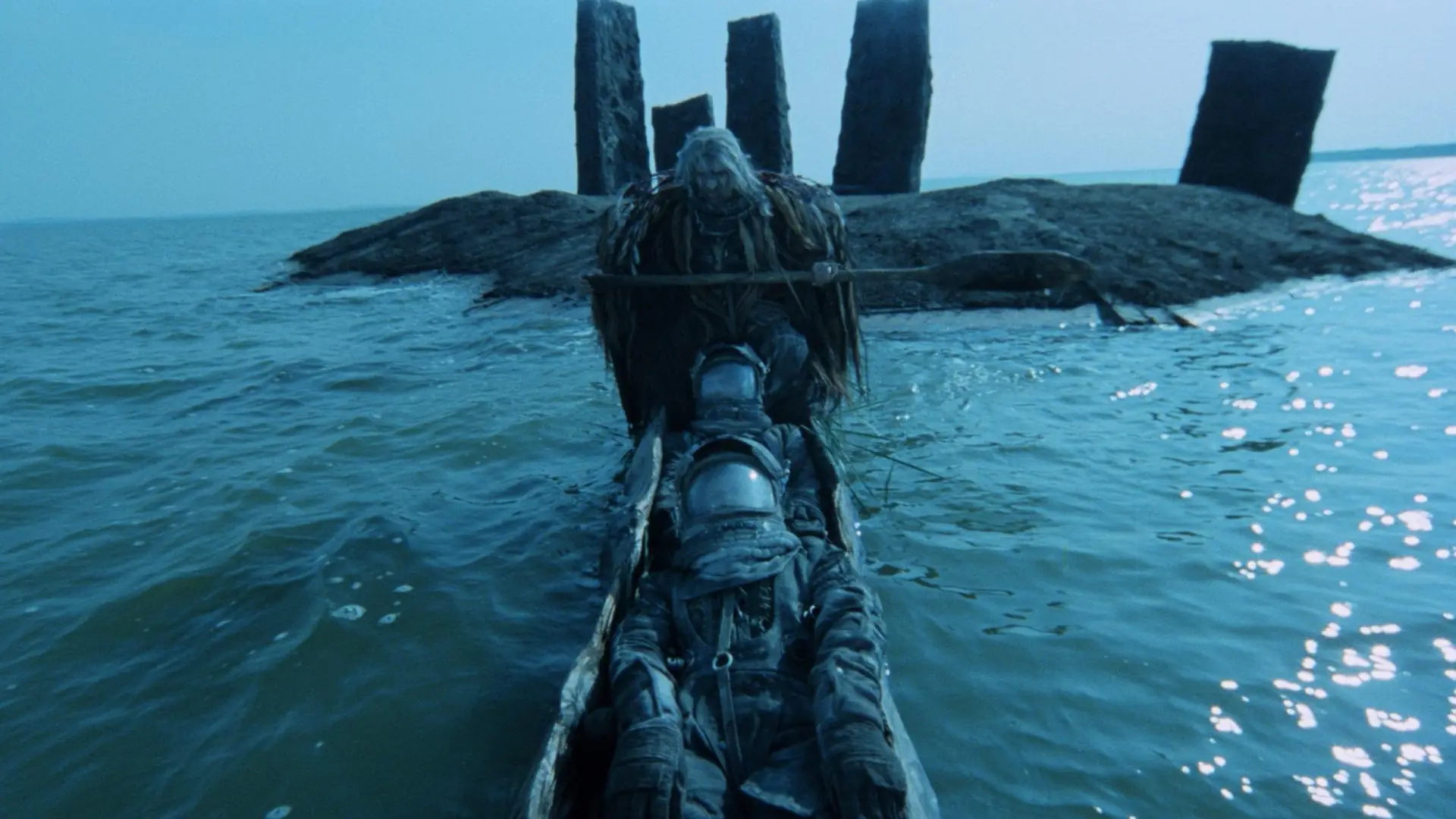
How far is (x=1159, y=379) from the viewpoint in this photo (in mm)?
8859

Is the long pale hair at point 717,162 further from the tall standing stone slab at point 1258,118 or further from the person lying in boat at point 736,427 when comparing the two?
the tall standing stone slab at point 1258,118

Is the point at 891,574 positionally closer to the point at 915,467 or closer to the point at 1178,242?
the point at 915,467

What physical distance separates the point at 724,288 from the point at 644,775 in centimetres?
359

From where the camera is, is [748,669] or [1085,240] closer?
[748,669]

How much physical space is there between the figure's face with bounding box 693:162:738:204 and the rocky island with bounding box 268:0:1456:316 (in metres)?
6.94

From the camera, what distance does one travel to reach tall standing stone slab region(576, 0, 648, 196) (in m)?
17.6

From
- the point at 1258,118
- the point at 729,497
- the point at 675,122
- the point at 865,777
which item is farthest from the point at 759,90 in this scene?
the point at 865,777

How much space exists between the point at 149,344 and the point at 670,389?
11.6 metres

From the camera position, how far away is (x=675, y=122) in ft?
57.2

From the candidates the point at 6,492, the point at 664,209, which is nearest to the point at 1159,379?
the point at 664,209

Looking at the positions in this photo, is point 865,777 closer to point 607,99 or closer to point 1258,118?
point 1258,118

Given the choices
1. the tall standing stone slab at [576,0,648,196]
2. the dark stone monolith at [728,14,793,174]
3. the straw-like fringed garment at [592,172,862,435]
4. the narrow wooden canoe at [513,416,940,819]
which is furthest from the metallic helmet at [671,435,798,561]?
the tall standing stone slab at [576,0,648,196]

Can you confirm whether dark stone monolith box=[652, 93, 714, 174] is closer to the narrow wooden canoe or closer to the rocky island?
the rocky island

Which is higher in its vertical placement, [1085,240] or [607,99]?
[607,99]
